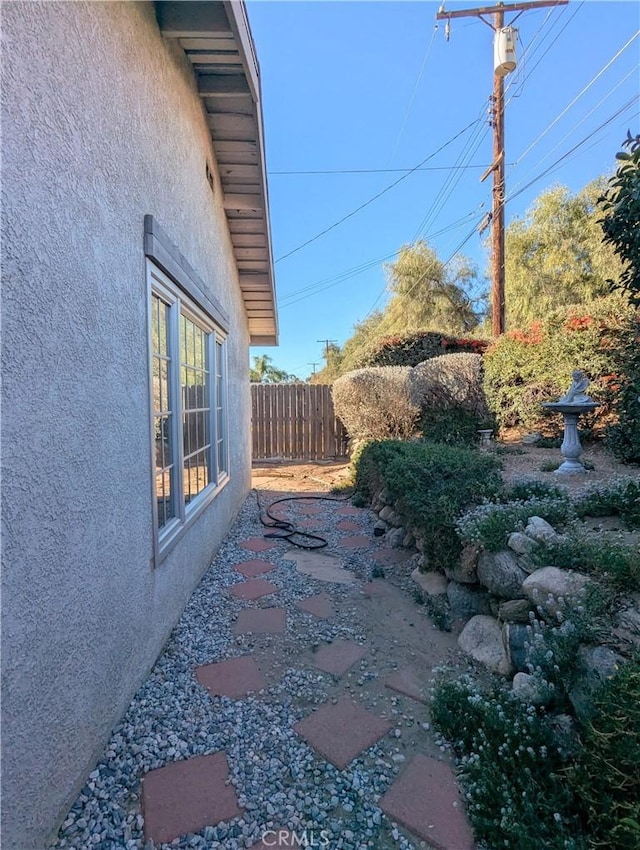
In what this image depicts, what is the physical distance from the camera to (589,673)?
1.78 m

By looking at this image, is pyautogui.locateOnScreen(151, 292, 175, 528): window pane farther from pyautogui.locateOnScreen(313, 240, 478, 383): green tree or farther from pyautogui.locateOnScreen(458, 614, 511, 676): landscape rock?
pyautogui.locateOnScreen(313, 240, 478, 383): green tree

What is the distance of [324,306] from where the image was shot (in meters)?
27.9

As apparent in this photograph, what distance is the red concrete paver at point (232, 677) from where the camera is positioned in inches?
89.0

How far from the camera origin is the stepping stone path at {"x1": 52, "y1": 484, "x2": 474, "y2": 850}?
1.51m

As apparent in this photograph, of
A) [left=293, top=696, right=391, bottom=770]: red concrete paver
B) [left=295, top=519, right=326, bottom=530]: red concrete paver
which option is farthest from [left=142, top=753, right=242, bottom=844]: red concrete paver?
[left=295, top=519, right=326, bottom=530]: red concrete paver

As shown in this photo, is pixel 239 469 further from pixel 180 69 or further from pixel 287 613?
pixel 180 69

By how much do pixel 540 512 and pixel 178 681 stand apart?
253 centimetres

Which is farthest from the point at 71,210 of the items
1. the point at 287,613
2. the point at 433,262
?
the point at 433,262

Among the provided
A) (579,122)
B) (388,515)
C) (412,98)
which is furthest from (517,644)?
(412,98)

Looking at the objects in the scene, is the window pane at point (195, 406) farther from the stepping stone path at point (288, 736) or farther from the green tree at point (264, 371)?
the green tree at point (264, 371)

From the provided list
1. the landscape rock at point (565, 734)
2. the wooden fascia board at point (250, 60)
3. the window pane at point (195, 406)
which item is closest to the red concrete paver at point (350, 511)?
the window pane at point (195, 406)

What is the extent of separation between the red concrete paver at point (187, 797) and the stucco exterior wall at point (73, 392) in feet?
0.98

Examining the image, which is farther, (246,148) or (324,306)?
(324,306)

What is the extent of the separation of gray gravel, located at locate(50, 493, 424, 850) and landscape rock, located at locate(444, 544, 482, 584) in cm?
82
